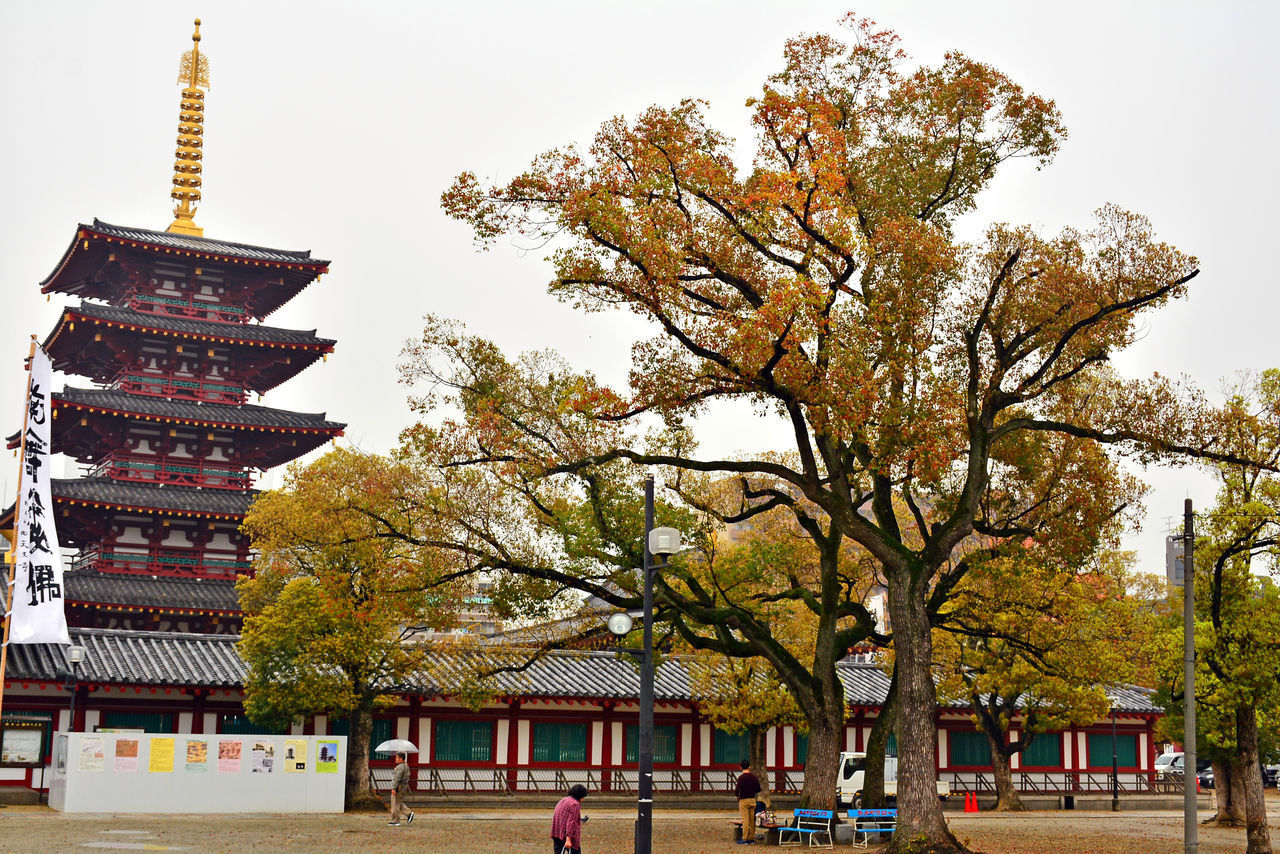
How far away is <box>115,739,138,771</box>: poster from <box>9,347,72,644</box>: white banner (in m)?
3.46

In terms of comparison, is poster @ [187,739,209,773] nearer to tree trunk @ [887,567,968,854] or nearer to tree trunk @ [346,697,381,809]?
tree trunk @ [346,697,381,809]

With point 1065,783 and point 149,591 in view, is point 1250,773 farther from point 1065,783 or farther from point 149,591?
point 149,591

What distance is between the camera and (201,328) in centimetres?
4403

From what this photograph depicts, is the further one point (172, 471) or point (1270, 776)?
point (1270, 776)

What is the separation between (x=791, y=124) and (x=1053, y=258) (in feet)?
16.7

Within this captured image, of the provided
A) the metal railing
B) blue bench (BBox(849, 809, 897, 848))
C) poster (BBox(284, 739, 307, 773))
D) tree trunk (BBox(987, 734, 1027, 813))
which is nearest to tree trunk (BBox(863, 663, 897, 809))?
blue bench (BBox(849, 809, 897, 848))

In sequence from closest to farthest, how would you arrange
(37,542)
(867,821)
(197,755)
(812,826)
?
(812,826) → (867,821) → (37,542) → (197,755)

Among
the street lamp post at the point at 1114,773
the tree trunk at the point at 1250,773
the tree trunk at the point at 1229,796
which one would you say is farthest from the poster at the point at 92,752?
the street lamp post at the point at 1114,773

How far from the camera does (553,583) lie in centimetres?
2653

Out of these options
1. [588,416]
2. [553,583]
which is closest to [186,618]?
[553,583]

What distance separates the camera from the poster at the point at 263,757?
99.8 ft

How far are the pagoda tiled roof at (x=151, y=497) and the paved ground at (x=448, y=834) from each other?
40.7 ft

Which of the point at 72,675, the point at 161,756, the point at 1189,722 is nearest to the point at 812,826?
the point at 1189,722

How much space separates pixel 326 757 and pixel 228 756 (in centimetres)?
247
